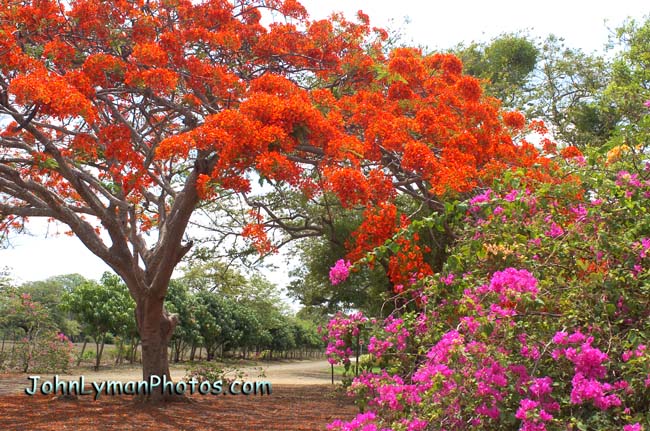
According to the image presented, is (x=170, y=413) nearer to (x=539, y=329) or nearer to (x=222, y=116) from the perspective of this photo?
(x=222, y=116)

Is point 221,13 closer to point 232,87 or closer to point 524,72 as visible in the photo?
point 232,87

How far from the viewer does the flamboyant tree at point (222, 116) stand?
6484 mm

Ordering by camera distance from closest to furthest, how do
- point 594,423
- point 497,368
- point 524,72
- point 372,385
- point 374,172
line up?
point 594,423, point 497,368, point 372,385, point 374,172, point 524,72

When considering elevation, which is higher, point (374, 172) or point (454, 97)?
point (454, 97)

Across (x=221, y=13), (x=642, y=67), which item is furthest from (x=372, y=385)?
(x=642, y=67)

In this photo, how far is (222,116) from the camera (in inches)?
252

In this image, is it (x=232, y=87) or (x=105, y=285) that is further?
(x=105, y=285)

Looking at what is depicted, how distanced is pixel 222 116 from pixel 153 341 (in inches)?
196

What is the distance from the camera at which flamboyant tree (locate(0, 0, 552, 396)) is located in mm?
6484

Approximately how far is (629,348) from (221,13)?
7813 millimetres

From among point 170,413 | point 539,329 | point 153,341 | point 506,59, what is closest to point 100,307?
point 153,341

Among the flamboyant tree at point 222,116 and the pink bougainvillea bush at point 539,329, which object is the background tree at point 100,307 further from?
the pink bougainvillea bush at point 539,329

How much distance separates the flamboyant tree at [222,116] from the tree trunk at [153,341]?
2cm

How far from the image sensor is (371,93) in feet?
26.8
